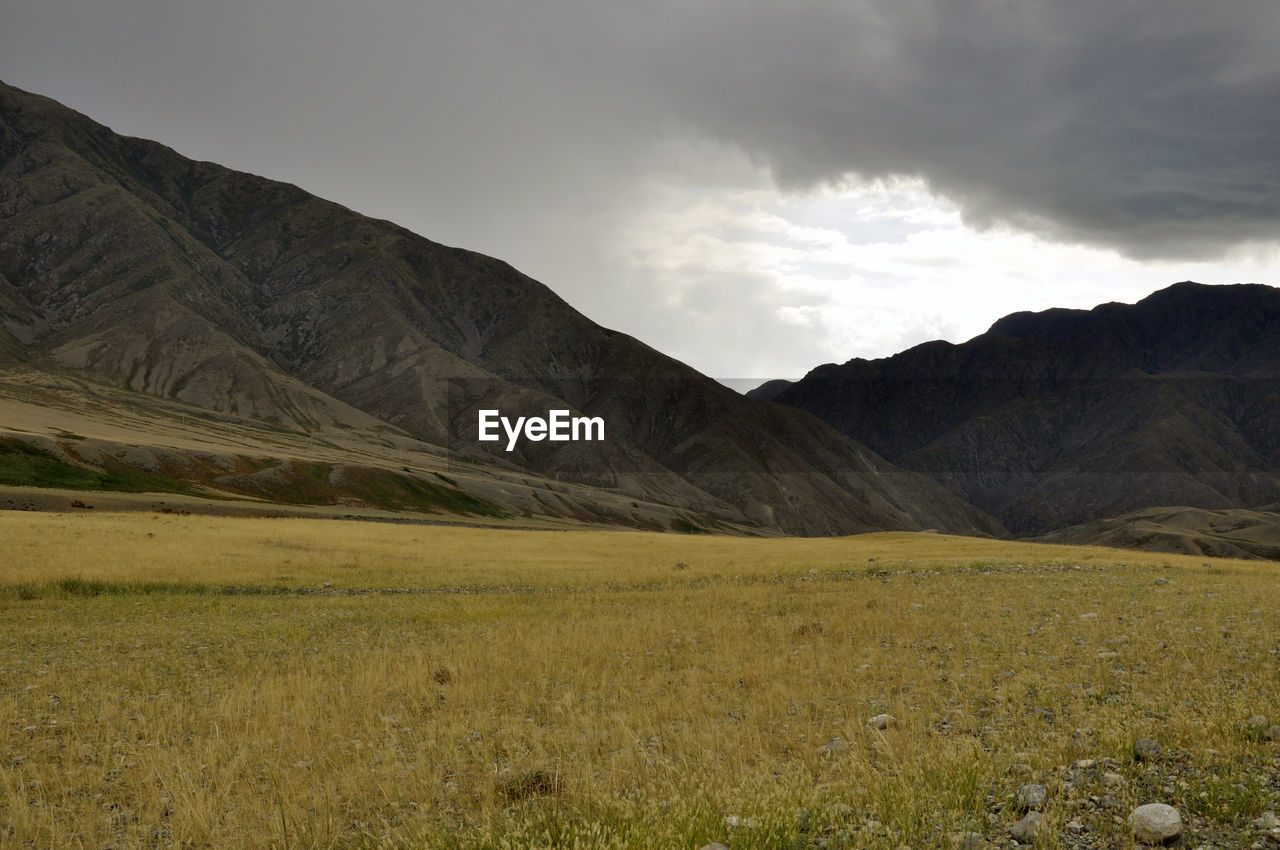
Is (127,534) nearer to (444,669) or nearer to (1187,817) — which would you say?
(444,669)

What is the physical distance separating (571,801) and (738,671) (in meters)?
7.11

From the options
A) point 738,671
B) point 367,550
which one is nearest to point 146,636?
point 738,671

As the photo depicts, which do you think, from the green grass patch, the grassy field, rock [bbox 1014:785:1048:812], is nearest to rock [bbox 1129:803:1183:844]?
the grassy field

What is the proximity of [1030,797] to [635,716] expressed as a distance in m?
5.88

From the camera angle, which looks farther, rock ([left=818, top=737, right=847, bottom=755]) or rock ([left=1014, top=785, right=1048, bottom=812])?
rock ([left=818, top=737, right=847, bottom=755])

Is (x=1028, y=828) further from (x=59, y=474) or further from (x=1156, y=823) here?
(x=59, y=474)

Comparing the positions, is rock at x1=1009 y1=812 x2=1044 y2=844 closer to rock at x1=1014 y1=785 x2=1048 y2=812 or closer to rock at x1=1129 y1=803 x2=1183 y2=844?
rock at x1=1014 y1=785 x2=1048 y2=812

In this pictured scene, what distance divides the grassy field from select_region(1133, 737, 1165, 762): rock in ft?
0.32

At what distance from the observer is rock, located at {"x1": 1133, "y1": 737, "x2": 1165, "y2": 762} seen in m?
8.09

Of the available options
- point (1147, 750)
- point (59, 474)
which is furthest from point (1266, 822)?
point (59, 474)

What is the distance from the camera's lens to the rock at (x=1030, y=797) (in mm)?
6926

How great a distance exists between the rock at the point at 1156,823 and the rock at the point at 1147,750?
73.1 inches

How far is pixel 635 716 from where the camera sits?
11.4 meters

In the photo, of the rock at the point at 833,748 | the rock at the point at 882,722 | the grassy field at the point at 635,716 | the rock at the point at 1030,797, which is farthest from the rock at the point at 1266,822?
the rock at the point at 882,722
